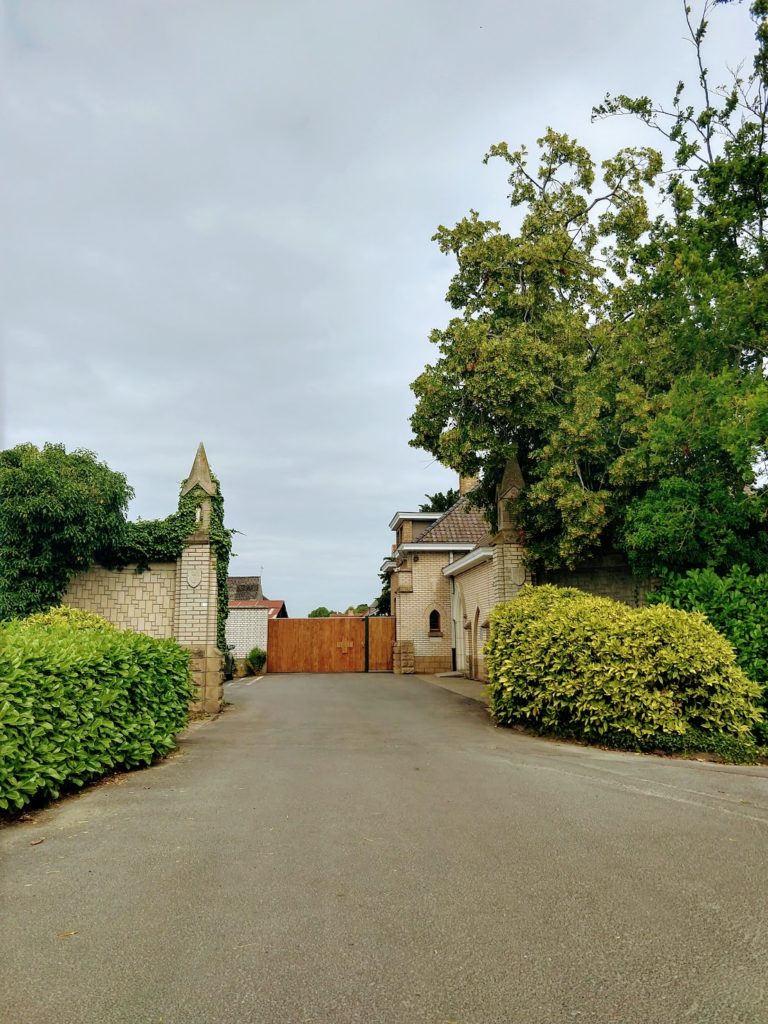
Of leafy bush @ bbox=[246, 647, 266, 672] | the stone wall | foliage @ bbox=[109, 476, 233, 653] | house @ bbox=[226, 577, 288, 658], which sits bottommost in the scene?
leafy bush @ bbox=[246, 647, 266, 672]

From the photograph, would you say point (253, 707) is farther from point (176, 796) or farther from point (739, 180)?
point (739, 180)

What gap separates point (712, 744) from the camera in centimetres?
908

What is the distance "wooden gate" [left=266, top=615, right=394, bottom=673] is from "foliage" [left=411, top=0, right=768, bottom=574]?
1415 centimetres

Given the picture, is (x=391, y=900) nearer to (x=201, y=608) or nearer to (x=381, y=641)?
(x=201, y=608)

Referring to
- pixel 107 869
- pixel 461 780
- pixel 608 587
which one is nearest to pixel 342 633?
pixel 608 587

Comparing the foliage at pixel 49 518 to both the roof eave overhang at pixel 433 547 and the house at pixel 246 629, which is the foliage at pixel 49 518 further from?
the roof eave overhang at pixel 433 547

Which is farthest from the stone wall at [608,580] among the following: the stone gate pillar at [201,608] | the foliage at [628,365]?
the stone gate pillar at [201,608]

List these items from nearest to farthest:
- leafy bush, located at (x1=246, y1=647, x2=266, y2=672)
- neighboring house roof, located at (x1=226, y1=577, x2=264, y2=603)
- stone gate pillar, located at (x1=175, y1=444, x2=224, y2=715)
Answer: stone gate pillar, located at (x1=175, y1=444, x2=224, y2=715)
leafy bush, located at (x1=246, y1=647, x2=266, y2=672)
neighboring house roof, located at (x1=226, y1=577, x2=264, y2=603)

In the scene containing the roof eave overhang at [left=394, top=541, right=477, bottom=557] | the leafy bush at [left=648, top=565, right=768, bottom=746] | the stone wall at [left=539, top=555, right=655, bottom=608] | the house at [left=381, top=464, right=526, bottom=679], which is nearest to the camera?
the leafy bush at [left=648, top=565, right=768, bottom=746]

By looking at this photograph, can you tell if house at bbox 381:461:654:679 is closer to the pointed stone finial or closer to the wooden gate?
the wooden gate

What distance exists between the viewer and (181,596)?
13719 millimetres

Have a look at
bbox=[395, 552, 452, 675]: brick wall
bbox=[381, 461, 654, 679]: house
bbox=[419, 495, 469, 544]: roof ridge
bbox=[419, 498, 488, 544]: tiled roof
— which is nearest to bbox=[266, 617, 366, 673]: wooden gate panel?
bbox=[381, 461, 654, 679]: house

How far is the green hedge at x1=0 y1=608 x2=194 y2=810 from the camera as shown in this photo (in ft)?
18.6

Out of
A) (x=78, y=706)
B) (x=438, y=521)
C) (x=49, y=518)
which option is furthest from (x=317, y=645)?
(x=78, y=706)
